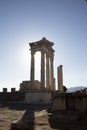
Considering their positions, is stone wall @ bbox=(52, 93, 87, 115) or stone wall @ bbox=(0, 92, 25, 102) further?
stone wall @ bbox=(0, 92, 25, 102)

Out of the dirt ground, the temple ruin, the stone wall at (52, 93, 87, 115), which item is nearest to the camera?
the dirt ground

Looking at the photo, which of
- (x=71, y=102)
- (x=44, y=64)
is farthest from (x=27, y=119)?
(x=44, y=64)

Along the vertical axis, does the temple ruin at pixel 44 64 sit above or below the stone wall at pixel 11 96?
above

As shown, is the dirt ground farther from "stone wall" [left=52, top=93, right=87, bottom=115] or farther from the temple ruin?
the temple ruin

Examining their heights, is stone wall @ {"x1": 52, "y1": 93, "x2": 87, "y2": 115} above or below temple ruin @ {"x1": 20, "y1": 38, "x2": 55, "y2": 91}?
below

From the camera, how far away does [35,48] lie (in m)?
33.8

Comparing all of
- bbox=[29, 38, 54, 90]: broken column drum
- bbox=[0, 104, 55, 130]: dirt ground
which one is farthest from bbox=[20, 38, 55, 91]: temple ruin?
bbox=[0, 104, 55, 130]: dirt ground

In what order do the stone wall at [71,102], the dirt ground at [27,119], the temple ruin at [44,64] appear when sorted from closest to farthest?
the dirt ground at [27,119]
the stone wall at [71,102]
the temple ruin at [44,64]

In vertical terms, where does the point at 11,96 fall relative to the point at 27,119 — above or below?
above

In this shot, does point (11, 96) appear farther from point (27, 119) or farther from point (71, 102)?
point (71, 102)

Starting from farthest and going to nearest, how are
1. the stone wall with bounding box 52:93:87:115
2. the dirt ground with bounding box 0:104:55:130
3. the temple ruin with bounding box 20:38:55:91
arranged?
the temple ruin with bounding box 20:38:55:91 < the stone wall with bounding box 52:93:87:115 < the dirt ground with bounding box 0:104:55:130

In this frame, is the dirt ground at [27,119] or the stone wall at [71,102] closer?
the dirt ground at [27,119]

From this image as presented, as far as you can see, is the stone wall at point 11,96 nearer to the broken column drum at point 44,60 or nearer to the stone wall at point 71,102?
the broken column drum at point 44,60

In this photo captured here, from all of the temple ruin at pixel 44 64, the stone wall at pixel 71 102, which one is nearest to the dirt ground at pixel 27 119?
the stone wall at pixel 71 102
